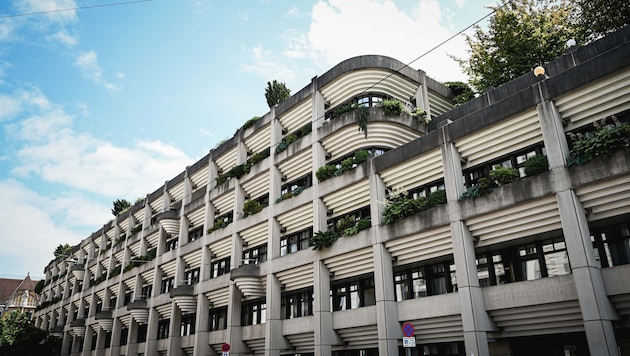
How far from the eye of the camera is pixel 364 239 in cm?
2320

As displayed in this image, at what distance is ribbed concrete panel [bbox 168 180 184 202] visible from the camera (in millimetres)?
42556

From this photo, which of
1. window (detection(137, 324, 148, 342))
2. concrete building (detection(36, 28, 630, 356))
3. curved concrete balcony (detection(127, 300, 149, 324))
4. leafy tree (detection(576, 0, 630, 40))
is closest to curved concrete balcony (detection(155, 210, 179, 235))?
concrete building (detection(36, 28, 630, 356))

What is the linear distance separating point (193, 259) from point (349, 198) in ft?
57.7

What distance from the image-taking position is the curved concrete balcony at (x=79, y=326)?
164 feet

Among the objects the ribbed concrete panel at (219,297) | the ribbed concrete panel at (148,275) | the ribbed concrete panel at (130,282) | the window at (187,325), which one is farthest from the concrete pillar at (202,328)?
the ribbed concrete panel at (130,282)

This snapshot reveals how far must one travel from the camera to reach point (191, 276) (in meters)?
38.0

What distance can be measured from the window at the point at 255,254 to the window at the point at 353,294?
6.75 m

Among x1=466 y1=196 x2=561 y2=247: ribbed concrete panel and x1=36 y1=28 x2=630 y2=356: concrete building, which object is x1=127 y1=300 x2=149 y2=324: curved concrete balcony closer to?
x1=36 y1=28 x2=630 y2=356: concrete building

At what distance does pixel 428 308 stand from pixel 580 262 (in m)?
6.87

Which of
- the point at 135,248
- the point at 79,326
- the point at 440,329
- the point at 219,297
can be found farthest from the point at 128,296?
the point at 440,329

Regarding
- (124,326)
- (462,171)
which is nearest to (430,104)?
(462,171)

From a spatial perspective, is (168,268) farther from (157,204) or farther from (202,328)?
(202,328)

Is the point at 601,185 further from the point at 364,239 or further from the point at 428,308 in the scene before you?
the point at 364,239

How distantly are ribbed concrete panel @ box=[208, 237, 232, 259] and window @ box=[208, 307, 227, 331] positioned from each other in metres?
3.96
